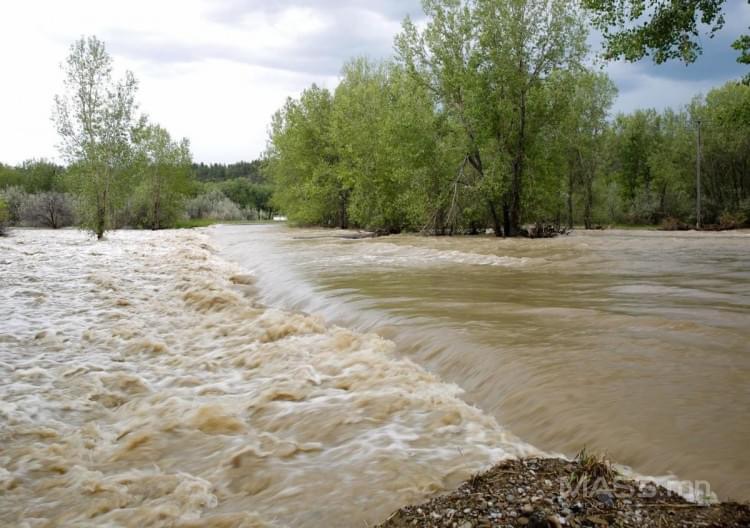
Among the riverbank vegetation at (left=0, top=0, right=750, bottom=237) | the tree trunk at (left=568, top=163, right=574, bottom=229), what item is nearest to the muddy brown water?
the riverbank vegetation at (left=0, top=0, right=750, bottom=237)

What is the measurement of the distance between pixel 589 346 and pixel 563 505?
10.5 ft

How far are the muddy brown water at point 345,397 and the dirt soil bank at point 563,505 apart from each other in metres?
0.32

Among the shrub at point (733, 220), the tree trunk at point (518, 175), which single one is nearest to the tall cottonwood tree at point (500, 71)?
the tree trunk at point (518, 175)

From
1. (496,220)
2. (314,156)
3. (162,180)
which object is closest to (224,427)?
(496,220)

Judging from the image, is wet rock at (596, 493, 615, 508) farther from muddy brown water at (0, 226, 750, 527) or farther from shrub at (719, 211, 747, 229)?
shrub at (719, 211, 747, 229)

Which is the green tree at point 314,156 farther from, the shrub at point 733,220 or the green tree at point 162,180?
the shrub at point 733,220

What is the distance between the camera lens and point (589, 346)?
212 inches

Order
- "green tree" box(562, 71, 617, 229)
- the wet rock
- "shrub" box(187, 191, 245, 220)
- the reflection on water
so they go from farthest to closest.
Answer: "shrub" box(187, 191, 245, 220) < "green tree" box(562, 71, 617, 229) < the reflection on water < the wet rock

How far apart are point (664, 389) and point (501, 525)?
2.45m

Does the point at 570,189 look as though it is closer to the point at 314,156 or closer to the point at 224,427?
the point at 314,156

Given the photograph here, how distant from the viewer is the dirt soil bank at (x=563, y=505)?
2.34 meters

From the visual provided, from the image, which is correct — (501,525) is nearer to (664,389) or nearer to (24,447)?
(664,389)

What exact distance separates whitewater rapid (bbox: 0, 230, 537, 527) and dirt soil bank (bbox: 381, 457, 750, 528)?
0.34 metres

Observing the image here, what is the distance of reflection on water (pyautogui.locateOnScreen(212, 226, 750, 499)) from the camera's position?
3.43m
